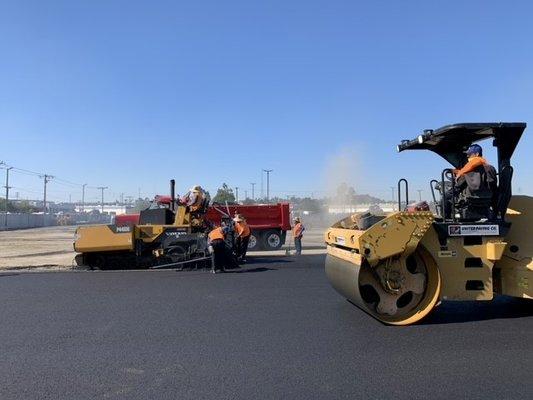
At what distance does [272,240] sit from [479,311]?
16486mm

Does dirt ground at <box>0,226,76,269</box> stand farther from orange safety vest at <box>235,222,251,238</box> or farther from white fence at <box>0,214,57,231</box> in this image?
white fence at <box>0,214,57,231</box>

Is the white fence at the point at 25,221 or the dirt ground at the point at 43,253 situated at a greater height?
the white fence at the point at 25,221

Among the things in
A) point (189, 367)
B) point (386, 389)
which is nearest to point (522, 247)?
point (386, 389)

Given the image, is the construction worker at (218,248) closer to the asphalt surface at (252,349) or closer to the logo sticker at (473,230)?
the asphalt surface at (252,349)

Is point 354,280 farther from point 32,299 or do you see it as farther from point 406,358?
point 32,299

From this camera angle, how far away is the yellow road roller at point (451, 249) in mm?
6715

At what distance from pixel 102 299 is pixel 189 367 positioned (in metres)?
4.53

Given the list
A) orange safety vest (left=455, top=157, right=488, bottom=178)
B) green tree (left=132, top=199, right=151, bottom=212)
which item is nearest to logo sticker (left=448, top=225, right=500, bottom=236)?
orange safety vest (left=455, top=157, right=488, bottom=178)

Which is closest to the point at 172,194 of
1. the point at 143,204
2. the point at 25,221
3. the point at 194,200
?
the point at 194,200

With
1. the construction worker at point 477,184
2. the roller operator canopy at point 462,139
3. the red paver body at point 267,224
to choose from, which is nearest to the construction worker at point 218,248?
the roller operator canopy at point 462,139

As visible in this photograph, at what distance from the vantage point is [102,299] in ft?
30.2

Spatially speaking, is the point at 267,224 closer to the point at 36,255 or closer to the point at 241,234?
the point at 241,234

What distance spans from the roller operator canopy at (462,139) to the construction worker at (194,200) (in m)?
7.96

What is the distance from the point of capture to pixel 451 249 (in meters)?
6.91
